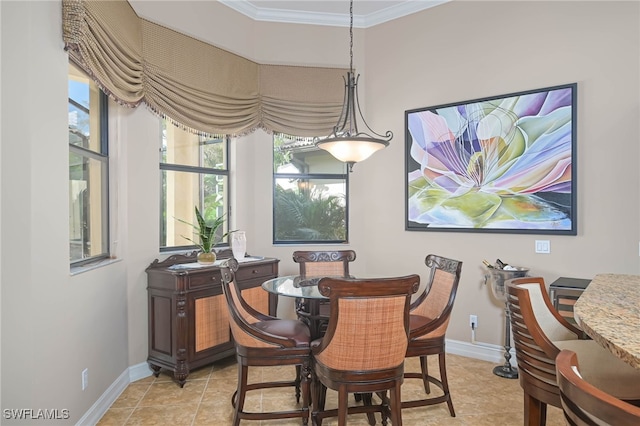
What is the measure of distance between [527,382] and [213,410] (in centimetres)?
200

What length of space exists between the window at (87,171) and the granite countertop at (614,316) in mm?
2646

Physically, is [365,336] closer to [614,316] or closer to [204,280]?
[614,316]

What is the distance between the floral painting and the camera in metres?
3.29

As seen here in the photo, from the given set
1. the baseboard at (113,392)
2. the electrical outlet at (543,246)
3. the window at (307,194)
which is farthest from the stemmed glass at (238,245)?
the electrical outlet at (543,246)

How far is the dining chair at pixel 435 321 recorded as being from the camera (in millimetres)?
2539

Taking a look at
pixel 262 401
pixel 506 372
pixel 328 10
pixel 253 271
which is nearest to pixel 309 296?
pixel 262 401

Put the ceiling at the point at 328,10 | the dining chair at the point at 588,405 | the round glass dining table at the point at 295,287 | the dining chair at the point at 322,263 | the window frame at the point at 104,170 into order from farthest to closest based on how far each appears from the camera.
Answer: the ceiling at the point at 328,10
the dining chair at the point at 322,263
the window frame at the point at 104,170
the round glass dining table at the point at 295,287
the dining chair at the point at 588,405

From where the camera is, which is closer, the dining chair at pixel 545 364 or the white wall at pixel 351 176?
the dining chair at pixel 545 364

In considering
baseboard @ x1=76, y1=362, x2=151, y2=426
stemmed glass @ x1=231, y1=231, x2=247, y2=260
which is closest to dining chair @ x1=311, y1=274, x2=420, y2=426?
baseboard @ x1=76, y1=362, x2=151, y2=426

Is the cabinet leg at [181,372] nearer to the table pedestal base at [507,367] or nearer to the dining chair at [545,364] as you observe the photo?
the dining chair at [545,364]

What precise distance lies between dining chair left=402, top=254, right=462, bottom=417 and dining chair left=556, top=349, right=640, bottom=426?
1.57 m

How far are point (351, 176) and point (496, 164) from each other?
58.4 inches

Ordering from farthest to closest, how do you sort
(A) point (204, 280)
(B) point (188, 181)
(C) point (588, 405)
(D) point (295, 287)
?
(B) point (188, 181) < (A) point (204, 280) < (D) point (295, 287) < (C) point (588, 405)

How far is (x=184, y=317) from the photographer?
3.11m
